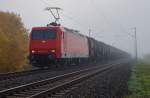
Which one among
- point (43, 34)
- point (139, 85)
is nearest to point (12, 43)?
point (43, 34)

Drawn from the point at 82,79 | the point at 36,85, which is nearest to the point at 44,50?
the point at 82,79

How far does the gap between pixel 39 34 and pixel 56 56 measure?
2.77 metres

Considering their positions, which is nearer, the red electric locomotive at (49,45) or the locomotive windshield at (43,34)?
the red electric locomotive at (49,45)

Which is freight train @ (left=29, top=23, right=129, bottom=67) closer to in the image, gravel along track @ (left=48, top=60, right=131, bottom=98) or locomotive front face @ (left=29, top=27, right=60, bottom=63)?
locomotive front face @ (left=29, top=27, right=60, bottom=63)

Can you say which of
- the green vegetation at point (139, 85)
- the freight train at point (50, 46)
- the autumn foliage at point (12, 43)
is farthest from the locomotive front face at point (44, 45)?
the green vegetation at point (139, 85)

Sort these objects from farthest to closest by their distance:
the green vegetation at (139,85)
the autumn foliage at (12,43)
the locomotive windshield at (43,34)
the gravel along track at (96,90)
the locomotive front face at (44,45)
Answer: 1. the autumn foliage at (12,43)
2. the locomotive windshield at (43,34)
3. the locomotive front face at (44,45)
4. the green vegetation at (139,85)
5. the gravel along track at (96,90)

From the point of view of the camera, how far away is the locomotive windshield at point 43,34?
89.6 ft

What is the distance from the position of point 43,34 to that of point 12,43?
7.16 m

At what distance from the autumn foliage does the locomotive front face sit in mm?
5481

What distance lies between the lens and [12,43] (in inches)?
1335

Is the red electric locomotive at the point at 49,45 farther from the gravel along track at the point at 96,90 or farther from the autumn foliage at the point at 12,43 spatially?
the gravel along track at the point at 96,90

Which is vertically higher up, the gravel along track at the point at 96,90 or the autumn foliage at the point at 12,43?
the autumn foliage at the point at 12,43

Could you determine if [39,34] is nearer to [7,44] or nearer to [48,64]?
[48,64]

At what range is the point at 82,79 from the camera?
57.9 feet
